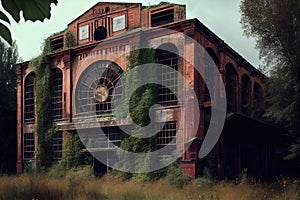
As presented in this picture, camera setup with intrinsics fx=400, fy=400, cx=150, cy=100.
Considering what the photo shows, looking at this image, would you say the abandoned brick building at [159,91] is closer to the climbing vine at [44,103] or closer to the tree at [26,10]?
the climbing vine at [44,103]

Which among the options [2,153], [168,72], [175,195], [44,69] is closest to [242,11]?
[168,72]

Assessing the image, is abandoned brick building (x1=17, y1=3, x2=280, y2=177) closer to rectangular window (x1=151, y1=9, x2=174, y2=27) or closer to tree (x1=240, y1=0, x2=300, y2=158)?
rectangular window (x1=151, y1=9, x2=174, y2=27)

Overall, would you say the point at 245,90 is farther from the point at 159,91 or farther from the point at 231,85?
the point at 159,91

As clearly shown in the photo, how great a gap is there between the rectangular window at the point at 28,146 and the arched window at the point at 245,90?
1352 centimetres

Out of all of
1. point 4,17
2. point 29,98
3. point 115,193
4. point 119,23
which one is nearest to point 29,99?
point 29,98

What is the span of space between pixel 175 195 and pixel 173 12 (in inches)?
437

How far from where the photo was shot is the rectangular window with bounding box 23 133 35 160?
24.5 metres

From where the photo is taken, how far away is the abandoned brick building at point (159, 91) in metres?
18.7

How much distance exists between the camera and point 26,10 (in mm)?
Result: 1270

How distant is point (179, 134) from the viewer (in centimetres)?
1822

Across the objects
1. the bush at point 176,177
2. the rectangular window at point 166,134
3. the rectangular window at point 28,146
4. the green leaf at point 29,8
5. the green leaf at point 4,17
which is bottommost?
the bush at point 176,177

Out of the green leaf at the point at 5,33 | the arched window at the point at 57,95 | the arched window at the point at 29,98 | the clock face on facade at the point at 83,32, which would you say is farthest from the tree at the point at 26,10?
the arched window at the point at 29,98

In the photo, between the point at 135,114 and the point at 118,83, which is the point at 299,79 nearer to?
the point at 135,114

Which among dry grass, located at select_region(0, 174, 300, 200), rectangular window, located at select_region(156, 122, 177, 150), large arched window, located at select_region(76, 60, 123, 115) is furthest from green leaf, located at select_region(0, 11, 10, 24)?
large arched window, located at select_region(76, 60, 123, 115)
